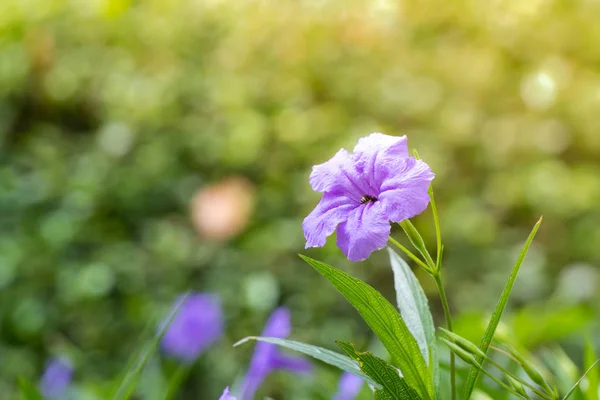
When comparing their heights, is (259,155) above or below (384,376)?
below

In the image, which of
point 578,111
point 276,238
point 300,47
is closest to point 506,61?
point 578,111

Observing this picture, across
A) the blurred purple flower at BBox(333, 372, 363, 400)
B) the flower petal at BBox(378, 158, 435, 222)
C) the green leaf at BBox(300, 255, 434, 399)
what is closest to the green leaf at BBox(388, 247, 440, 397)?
the green leaf at BBox(300, 255, 434, 399)

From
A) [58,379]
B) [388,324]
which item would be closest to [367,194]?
[388,324]

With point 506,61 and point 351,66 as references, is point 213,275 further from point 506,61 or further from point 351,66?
point 506,61

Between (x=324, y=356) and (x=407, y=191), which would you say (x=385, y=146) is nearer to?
(x=407, y=191)

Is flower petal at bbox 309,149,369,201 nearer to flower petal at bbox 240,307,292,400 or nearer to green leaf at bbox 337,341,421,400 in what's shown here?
green leaf at bbox 337,341,421,400

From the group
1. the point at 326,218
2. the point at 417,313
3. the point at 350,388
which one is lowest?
the point at 350,388

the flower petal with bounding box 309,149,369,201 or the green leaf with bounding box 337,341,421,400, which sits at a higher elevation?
the flower petal with bounding box 309,149,369,201
